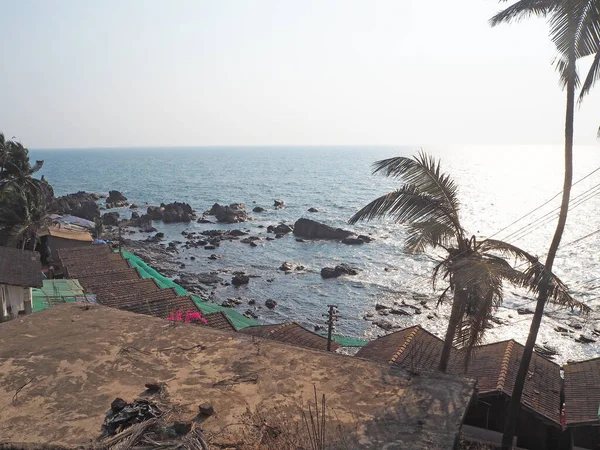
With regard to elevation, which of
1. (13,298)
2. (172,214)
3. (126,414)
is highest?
(126,414)

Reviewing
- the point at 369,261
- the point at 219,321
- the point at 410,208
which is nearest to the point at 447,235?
the point at 410,208

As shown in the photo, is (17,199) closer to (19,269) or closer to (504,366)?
(19,269)

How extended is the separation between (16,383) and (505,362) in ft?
60.7

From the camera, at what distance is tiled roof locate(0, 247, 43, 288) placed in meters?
18.9

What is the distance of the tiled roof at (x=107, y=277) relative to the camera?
2679 cm

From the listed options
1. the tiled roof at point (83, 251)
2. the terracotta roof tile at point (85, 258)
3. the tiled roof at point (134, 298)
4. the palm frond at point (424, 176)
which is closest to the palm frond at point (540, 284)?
the palm frond at point (424, 176)

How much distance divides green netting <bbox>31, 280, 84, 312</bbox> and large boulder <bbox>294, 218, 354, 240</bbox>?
40.7 meters

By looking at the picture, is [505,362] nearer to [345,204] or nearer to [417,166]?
[417,166]

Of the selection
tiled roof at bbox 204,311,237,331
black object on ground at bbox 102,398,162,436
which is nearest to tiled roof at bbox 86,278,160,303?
tiled roof at bbox 204,311,237,331

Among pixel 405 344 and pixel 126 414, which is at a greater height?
pixel 126 414

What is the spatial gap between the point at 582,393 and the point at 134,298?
840 inches

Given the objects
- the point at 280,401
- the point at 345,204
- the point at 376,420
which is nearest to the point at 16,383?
the point at 280,401

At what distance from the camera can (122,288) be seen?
2569 centimetres

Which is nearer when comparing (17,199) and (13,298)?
(13,298)
